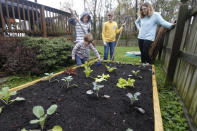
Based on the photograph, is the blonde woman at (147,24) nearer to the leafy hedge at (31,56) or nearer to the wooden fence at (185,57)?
the wooden fence at (185,57)

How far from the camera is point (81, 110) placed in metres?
1.01

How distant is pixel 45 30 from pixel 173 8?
1167 cm

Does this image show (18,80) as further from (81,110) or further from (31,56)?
(81,110)

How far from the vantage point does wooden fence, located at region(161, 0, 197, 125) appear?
1314 mm

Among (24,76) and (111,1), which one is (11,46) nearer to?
(24,76)

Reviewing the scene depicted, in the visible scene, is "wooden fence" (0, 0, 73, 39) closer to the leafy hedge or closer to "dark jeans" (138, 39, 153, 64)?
the leafy hedge

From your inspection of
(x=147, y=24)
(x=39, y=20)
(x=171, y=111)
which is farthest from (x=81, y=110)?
(x=39, y=20)

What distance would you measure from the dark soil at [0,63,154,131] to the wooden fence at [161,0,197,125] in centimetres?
44

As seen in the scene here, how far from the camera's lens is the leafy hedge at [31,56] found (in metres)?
2.50

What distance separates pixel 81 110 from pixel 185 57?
159 centimetres

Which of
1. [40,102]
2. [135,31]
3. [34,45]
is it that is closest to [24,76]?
[34,45]

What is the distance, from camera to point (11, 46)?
108 inches

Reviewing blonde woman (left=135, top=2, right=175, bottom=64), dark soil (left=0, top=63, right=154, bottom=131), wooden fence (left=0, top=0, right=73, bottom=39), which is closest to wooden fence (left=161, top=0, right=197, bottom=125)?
dark soil (left=0, top=63, right=154, bottom=131)

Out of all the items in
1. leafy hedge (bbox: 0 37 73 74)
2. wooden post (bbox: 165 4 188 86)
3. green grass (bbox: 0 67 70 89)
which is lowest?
green grass (bbox: 0 67 70 89)
